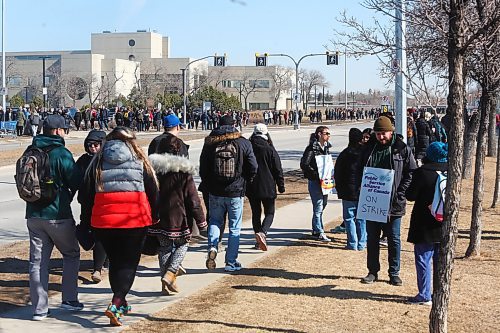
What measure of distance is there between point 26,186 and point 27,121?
3852 centimetres

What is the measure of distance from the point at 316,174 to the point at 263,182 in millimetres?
1335

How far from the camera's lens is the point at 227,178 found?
8.74 meters

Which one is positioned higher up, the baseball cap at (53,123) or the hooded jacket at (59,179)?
the baseball cap at (53,123)

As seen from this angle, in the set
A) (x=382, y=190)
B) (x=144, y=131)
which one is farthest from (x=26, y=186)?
(x=144, y=131)

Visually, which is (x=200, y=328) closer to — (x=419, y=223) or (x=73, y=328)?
(x=73, y=328)

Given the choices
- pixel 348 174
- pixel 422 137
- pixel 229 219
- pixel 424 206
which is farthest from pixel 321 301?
pixel 422 137

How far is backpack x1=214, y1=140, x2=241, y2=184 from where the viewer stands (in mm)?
8742

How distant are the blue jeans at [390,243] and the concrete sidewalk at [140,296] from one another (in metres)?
1.71

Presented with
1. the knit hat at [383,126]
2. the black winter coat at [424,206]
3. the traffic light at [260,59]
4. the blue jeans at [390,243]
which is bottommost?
the blue jeans at [390,243]

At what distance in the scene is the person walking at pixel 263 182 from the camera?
1030 centimetres

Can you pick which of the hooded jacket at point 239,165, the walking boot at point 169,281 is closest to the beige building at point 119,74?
the hooded jacket at point 239,165

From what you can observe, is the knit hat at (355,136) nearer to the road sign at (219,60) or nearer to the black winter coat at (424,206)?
the black winter coat at (424,206)

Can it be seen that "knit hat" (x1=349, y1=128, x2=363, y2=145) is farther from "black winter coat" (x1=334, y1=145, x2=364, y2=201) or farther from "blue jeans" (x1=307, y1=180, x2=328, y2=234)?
"blue jeans" (x1=307, y1=180, x2=328, y2=234)

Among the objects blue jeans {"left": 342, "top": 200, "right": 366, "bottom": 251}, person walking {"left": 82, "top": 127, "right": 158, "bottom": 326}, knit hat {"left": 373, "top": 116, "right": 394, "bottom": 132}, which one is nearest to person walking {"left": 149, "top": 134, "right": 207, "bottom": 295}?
person walking {"left": 82, "top": 127, "right": 158, "bottom": 326}
